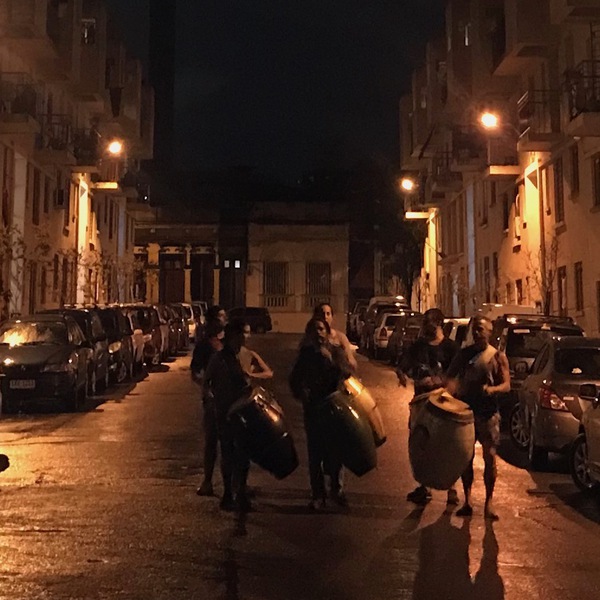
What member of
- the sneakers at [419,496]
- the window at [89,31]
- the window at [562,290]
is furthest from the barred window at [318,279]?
the sneakers at [419,496]

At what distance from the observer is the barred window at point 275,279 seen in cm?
5884

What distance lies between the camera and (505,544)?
7.06 meters

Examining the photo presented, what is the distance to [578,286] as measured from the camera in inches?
1000

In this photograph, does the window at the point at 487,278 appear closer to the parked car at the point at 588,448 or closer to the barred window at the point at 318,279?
the barred window at the point at 318,279

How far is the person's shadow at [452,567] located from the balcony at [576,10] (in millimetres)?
17717

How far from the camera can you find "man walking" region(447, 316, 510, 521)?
8.06 m

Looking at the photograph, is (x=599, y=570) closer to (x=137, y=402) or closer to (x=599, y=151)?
(x=137, y=402)

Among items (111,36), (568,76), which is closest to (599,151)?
(568,76)

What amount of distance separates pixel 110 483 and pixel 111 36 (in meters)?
37.3

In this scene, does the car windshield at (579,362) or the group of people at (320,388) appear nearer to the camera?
the group of people at (320,388)

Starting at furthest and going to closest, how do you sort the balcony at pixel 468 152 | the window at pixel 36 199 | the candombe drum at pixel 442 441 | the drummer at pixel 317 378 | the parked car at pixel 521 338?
the balcony at pixel 468 152, the window at pixel 36 199, the parked car at pixel 521 338, the drummer at pixel 317 378, the candombe drum at pixel 442 441

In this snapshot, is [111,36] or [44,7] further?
[111,36]

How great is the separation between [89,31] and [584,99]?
23766 mm

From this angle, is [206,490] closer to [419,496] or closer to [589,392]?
[419,496]
